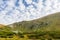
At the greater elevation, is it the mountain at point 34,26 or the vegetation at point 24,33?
the mountain at point 34,26

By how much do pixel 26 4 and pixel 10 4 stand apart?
120cm

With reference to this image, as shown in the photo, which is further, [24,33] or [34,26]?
[34,26]

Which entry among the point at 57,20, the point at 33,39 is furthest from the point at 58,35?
the point at 57,20

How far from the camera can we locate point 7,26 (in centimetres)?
1115

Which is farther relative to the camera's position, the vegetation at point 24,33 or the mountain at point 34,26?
the mountain at point 34,26

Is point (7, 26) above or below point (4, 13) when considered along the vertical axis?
below

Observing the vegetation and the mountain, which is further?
the mountain

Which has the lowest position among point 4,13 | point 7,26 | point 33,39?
point 33,39

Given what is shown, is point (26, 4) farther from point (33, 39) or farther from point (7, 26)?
point (33, 39)

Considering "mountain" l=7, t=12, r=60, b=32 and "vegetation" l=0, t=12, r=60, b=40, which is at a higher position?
"mountain" l=7, t=12, r=60, b=32

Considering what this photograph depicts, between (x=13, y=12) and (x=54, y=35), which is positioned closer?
(x=54, y=35)

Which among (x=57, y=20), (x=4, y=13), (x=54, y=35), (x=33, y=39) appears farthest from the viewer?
(x=57, y=20)

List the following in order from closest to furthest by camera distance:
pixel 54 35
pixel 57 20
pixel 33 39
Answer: pixel 33 39
pixel 54 35
pixel 57 20

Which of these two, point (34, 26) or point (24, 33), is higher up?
point (34, 26)
